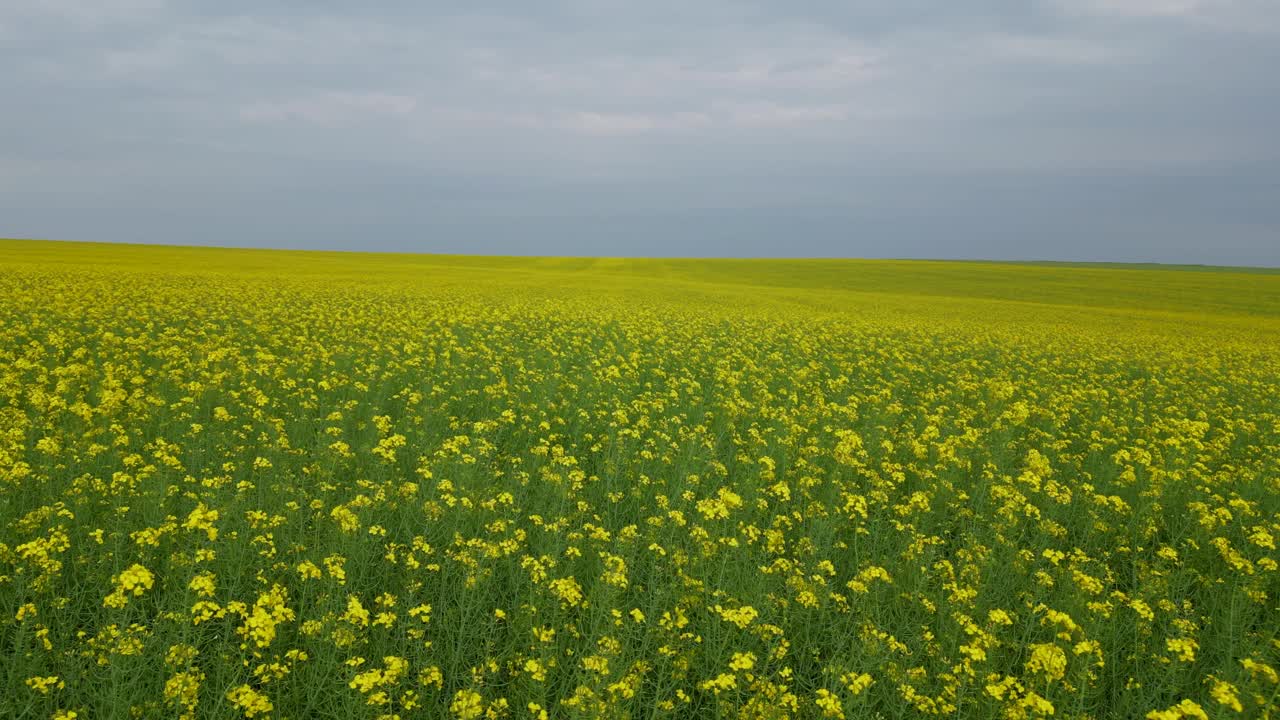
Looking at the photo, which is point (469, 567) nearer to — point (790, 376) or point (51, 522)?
point (51, 522)

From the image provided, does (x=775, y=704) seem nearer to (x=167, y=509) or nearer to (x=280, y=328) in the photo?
(x=167, y=509)

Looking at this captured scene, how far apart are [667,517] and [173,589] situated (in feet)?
12.8

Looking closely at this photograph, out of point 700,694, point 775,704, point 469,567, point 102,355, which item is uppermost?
point 102,355

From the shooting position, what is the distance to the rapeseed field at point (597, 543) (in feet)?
12.7

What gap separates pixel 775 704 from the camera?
3.79 metres

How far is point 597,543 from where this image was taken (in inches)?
219

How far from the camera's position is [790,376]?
13531 millimetres

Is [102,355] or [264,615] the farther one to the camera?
[102,355]

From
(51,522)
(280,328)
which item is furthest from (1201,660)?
(280,328)

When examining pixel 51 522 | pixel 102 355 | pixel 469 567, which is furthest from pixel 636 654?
pixel 102 355

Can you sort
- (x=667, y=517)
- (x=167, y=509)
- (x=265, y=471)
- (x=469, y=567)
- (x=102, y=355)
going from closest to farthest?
1. (x=469, y=567)
2. (x=167, y=509)
3. (x=667, y=517)
4. (x=265, y=471)
5. (x=102, y=355)

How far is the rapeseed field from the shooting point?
12.7 feet

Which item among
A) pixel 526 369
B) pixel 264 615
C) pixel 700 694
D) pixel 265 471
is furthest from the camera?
pixel 526 369

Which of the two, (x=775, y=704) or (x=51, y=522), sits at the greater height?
(x=51, y=522)
